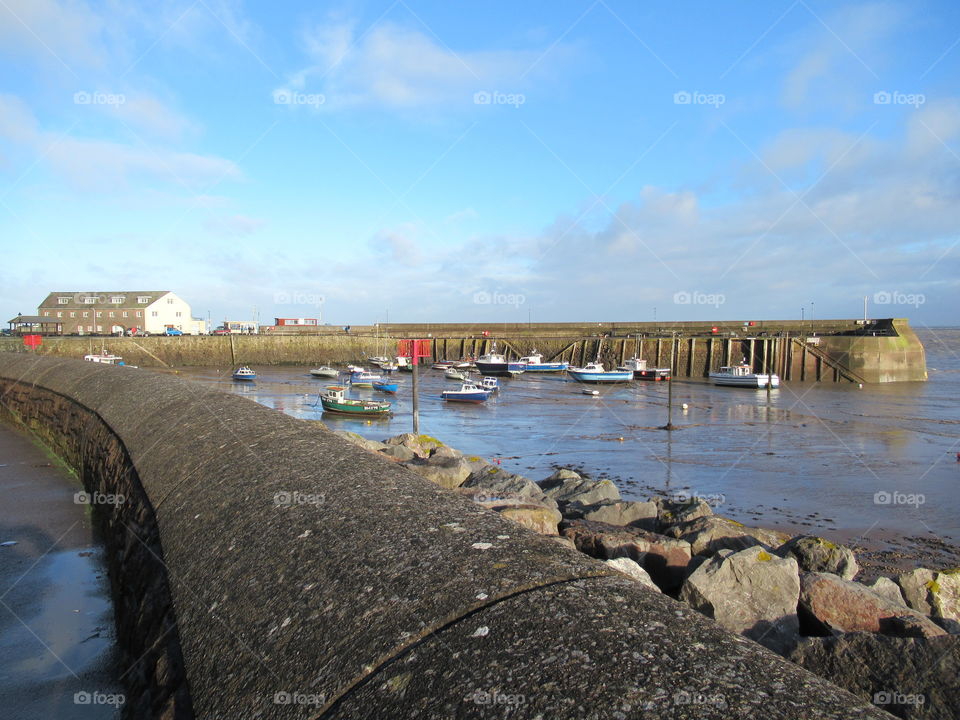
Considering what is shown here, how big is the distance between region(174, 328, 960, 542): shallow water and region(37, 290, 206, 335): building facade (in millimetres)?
44271

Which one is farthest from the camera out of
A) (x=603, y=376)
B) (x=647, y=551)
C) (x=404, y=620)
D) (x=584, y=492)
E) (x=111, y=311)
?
(x=111, y=311)

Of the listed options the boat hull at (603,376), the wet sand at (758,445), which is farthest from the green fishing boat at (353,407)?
the boat hull at (603,376)

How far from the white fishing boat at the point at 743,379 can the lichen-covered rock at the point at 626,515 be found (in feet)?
164

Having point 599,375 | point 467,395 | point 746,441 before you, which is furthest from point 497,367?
point 746,441

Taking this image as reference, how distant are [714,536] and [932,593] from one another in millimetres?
2911

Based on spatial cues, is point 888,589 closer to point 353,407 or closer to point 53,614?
point 53,614

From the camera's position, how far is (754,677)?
232 centimetres

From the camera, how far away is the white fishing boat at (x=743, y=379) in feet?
191

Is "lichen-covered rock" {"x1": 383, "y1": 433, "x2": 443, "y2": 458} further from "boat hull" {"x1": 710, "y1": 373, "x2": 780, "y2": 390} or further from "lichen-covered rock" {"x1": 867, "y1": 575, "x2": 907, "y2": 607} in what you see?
"boat hull" {"x1": 710, "y1": 373, "x2": 780, "y2": 390}

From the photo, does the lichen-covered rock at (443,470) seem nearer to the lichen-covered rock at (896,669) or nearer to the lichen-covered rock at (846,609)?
the lichen-covered rock at (846,609)

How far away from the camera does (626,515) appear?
12.5 metres

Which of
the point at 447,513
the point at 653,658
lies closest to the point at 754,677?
the point at 653,658

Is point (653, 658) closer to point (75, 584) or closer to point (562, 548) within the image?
point (562, 548)

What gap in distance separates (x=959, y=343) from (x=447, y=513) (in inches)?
7143
